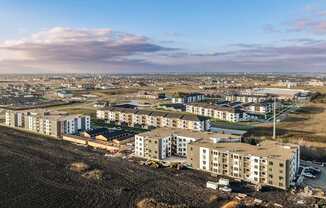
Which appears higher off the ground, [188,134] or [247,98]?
[247,98]

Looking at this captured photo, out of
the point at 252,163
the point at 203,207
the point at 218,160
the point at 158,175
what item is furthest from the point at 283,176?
the point at 158,175

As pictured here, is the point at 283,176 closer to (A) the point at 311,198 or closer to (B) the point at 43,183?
(A) the point at 311,198

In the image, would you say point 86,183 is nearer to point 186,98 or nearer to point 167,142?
point 167,142

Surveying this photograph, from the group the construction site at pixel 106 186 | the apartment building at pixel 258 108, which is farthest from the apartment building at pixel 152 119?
the apartment building at pixel 258 108

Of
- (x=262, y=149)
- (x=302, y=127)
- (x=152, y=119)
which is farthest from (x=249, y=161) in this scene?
(x=302, y=127)

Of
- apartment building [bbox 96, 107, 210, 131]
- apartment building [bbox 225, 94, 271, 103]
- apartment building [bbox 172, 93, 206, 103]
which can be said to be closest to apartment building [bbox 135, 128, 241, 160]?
apartment building [bbox 96, 107, 210, 131]

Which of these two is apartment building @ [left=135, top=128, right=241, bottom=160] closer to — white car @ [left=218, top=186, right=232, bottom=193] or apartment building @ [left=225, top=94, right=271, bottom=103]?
white car @ [left=218, top=186, right=232, bottom=193]

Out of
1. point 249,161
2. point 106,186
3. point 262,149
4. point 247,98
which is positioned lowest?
point 106,186
